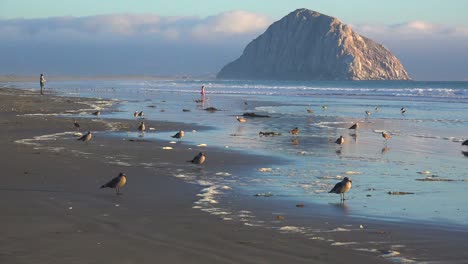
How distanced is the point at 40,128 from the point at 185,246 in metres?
16.7

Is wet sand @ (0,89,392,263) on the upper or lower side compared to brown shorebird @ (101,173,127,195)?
lower

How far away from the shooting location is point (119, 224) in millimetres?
8703

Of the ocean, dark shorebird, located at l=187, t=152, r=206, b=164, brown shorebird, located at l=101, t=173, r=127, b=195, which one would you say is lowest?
the ocean

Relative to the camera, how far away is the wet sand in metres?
7.28

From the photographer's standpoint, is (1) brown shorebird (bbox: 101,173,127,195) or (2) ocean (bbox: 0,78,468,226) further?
(1) brown shorebird (bbox: 101,173,127,195)

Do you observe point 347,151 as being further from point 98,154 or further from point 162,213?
point 162,213

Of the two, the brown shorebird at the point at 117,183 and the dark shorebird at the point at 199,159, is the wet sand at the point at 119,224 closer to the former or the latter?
the brown shorebird at the point at 117,183

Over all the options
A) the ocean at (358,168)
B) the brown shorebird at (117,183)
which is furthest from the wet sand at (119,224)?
the ocean at (358,168)

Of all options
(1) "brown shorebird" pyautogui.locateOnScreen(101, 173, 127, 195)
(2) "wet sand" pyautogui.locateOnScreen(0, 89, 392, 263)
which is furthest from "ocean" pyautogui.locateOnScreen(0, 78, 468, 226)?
(1) "brown shorebird" pyautogui.locateOnScreen(101, 173, 127, 195)

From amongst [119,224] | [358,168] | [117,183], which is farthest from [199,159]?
[119,224]

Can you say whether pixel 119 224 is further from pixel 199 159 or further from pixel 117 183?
pixel 199 159

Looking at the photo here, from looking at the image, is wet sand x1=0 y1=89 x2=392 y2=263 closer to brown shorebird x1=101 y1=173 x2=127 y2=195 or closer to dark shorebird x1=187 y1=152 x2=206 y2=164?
brown shorebird x1=101 y1=173 x2=127 y2=195

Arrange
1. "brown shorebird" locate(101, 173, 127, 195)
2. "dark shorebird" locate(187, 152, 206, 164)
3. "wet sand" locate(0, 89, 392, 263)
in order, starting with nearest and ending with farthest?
"wet sand" locate(0, 89, 392, 263) < "brown shorebird" locate(101, 173, 127, 195) < "dark shorebird" locate(187, 152, 206, 164)

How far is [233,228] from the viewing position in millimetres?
8680
